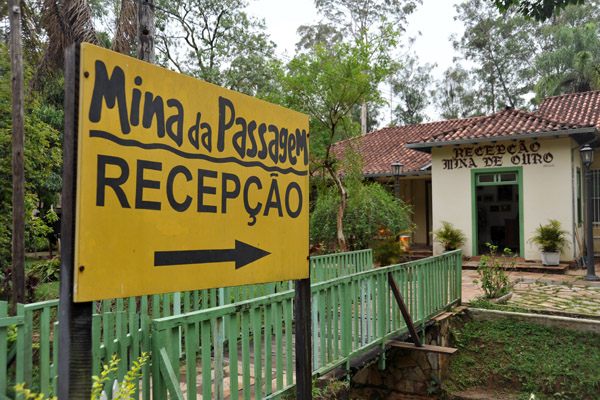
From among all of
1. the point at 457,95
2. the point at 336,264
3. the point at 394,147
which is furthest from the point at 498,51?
the point at 336,264

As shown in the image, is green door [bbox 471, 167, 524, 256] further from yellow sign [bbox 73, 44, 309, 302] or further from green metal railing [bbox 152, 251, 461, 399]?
yellow sign [bbox 73, 44, 309, 302]

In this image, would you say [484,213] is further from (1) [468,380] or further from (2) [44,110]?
(2) [44,110]

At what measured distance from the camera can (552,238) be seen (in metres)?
10.7

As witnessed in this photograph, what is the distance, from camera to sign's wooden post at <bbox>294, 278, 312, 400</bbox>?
84.0 inches

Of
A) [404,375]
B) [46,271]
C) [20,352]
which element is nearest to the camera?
[20,352]

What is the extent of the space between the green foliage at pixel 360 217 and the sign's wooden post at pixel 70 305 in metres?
9.97

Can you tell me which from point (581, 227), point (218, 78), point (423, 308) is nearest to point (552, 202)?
point (581, 227)

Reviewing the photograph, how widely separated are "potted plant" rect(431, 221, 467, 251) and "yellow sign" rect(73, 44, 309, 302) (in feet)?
35.1

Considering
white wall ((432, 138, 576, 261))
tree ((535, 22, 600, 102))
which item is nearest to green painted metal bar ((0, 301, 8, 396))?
white wall ((432, 138, 576, 261))

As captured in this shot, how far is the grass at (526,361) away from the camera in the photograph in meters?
5.35

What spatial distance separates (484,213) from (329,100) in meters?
10.2

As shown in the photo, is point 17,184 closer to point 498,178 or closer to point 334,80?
point 334,80

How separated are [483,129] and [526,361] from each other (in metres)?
7.66

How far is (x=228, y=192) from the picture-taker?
68.2 inches
